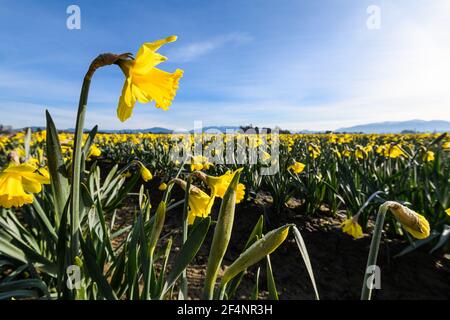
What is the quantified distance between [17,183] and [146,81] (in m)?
0.77

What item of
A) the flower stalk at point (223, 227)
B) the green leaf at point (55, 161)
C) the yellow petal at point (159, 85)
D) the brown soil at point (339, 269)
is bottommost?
the brown soil at point (339, 269)

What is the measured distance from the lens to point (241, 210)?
3670 millimetres

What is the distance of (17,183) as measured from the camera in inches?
44.5

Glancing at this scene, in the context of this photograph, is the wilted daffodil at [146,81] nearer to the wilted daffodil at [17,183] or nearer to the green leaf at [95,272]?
the green leaf at [95,272]

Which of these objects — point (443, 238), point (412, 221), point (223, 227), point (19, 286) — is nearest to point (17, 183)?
point (19, 286)

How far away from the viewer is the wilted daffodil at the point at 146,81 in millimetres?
803

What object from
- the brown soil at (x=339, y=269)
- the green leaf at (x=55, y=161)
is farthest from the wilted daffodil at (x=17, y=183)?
the brown soil at (x=339, y=269)

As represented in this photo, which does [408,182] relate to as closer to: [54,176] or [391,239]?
[391,239]

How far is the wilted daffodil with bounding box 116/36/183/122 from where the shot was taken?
0.80 metres

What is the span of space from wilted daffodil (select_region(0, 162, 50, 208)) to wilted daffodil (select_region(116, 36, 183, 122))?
62 centimetres

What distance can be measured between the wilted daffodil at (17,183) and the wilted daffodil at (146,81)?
62 cm

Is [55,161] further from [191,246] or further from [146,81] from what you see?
[191,246]

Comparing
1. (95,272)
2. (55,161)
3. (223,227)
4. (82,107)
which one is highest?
(82,107)
